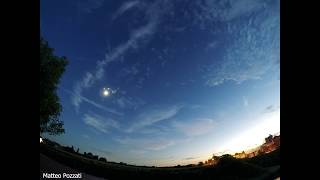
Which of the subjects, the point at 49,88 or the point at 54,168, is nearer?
the point at 54,168

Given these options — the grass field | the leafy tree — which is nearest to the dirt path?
the grass field

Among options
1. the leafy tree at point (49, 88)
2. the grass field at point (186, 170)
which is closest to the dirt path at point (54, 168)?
the grass field at point (186, 170)

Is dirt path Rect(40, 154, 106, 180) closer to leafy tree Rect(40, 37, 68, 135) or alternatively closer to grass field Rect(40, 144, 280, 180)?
grass field Rect(40, 144, 280, 180)

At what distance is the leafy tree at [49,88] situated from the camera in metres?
21.9

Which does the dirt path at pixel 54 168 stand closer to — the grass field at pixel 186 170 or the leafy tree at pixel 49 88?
the grass field at pixel 186 170

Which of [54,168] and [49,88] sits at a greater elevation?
[49,88]

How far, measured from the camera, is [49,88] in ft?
73.1

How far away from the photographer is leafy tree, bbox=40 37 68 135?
861 inches

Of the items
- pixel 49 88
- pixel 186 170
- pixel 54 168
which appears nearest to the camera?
pixel 54 168

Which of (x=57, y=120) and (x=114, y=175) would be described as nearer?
(x=114, y=175)
